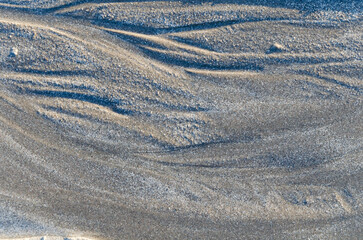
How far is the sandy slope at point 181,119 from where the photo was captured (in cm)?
321

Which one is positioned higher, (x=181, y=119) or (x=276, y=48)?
(x=276, y=48)

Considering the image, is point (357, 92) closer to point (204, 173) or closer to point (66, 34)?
point (204, 173)

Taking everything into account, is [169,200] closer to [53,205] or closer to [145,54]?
[53,205]

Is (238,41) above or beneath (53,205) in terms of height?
above

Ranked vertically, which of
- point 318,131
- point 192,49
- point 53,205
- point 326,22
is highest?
point 326,22

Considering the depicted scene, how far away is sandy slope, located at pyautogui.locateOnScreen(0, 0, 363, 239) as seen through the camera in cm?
321

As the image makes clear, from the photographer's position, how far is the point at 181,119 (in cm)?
326

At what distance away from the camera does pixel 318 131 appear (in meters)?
3.30

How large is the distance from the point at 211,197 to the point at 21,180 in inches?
96.0

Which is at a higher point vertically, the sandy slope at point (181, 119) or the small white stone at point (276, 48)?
the small white stone at point (276, 48)

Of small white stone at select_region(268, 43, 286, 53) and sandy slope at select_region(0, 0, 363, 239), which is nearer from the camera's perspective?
sandy slope at select_region(0, 0, 363, 239)

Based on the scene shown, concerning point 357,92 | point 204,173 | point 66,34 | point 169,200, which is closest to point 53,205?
point 169,200

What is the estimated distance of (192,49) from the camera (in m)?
3.33

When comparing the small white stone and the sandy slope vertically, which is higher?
the small white stone
